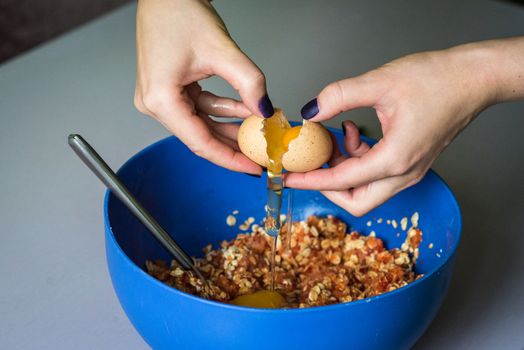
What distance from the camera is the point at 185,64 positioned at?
0.79 meters

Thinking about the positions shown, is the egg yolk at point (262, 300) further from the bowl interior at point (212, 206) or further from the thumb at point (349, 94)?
the thumb at point (349, 94)

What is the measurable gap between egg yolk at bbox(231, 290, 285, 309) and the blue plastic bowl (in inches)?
Answer: 5.7

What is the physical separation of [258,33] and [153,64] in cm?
77

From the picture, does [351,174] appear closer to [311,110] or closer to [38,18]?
[311,110]

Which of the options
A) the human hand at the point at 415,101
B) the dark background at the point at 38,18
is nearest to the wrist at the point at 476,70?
the human hand at the point at 415,101

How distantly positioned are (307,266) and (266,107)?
28 cm

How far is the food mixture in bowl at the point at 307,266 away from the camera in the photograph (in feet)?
2.91

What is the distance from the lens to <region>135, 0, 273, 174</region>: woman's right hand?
2.50 feet

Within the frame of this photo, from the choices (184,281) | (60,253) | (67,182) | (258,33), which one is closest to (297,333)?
(184,281)

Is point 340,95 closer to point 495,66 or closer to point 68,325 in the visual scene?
point 495,66

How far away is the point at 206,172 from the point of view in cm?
103

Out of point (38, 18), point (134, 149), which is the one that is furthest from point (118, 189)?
point (38, 18)

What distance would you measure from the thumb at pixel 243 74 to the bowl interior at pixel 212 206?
22cm

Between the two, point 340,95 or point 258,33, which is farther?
point 258,33
